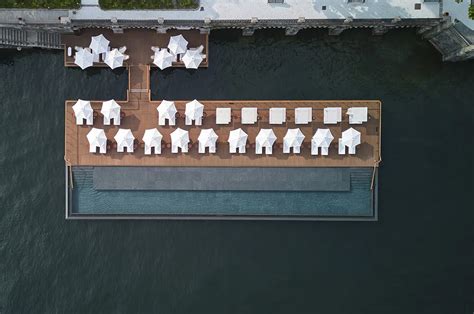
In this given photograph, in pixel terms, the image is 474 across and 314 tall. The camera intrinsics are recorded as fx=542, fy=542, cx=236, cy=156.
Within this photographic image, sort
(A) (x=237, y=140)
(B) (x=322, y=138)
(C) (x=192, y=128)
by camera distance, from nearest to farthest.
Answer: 1. (B) (x=322, y=138)
2. (A) (x=237, y=140)
3. (C) (x=192, y=128)

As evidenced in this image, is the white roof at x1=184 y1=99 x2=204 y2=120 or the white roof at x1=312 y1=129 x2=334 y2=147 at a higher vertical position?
the white roof at x1=184 y1=99 x2=204 y2=120

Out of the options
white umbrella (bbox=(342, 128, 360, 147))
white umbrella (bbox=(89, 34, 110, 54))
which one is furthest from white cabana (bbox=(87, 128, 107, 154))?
white umbrella (bbox=(342, 128, 360, 147))

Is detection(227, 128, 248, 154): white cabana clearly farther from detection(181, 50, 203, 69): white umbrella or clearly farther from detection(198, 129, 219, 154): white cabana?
detection(181, 50, 203, 69): white umbrella

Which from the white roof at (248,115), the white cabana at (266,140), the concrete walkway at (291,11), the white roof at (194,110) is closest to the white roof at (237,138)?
the white roof at (248,115)

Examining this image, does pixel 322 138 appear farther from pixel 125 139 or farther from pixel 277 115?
pixel 125 139

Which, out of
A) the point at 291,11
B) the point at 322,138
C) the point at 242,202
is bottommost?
the point at 242,202

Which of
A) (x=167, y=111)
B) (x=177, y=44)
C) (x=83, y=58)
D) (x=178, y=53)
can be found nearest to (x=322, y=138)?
(x=167, y=111)
